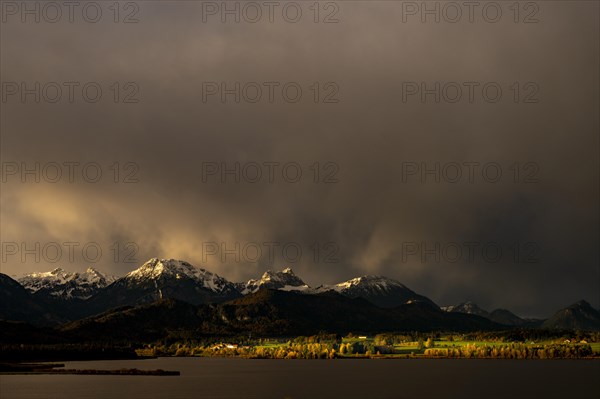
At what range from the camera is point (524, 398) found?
7766 inches

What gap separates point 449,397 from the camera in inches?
7869

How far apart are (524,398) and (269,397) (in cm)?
7255

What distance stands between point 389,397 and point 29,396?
3986 inches

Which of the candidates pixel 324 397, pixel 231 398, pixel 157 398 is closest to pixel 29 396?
pixel 157 398

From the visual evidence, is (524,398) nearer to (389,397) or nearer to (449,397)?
(449,397)

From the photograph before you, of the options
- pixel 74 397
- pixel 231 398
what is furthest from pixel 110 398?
pixel 231 398

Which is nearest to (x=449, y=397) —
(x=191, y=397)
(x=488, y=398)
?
(x=488, y=398)

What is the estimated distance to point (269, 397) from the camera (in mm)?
198375

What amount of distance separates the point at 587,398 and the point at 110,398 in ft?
439

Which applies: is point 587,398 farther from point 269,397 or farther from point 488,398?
point 269,397

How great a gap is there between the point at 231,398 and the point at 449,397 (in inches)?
2466

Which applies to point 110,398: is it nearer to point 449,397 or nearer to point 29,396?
point 29,396

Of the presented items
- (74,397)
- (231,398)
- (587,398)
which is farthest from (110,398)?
(587,398)

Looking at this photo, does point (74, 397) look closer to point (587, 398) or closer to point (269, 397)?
point (269, 397)
